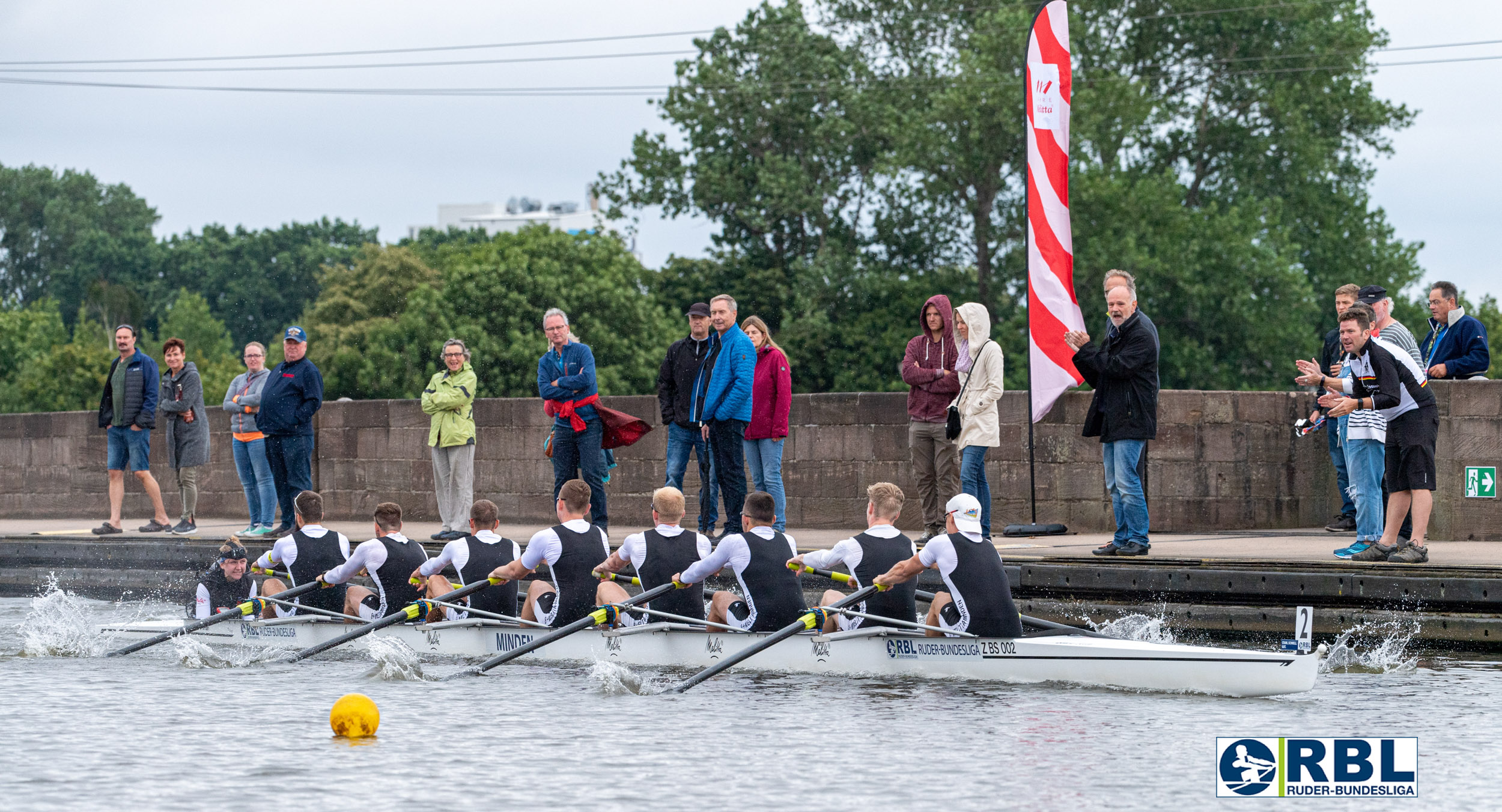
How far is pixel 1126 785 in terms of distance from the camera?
277 inches

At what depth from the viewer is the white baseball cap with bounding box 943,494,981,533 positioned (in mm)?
9516

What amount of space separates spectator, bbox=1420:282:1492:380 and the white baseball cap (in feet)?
16.4

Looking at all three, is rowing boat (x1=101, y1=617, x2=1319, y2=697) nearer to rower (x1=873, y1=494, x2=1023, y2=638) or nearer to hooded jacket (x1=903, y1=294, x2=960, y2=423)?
rower (x1=873, y1=494, x2=1023, y2=638)

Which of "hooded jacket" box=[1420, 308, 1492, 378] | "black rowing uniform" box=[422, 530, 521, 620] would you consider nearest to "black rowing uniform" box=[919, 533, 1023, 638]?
"black rowing uniform" box=[422, 530, 521, 620]

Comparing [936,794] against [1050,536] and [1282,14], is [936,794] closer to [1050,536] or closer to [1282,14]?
[1050,536]

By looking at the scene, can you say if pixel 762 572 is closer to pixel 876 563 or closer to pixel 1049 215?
pixel 876 563

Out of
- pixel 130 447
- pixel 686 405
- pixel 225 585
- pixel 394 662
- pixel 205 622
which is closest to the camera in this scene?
pixel 394 662

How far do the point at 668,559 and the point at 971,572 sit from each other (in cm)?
215

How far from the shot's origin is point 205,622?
1230cm

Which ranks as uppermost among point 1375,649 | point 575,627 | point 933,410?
point 933,410

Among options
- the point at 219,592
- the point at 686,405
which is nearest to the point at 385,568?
the point at 219,592

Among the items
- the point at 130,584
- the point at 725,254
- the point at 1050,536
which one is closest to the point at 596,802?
the point at 1050,536

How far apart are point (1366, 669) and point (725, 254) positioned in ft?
116

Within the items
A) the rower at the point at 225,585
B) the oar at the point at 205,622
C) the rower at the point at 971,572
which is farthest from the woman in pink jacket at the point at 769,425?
the rower at the point at 225,585
